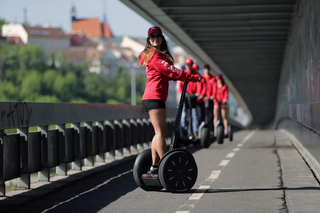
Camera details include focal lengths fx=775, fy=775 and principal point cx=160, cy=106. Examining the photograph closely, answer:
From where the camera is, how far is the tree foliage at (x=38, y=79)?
164 meters

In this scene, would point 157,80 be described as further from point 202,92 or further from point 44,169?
point 202,92

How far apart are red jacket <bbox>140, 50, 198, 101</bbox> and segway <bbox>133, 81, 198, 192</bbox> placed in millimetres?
307

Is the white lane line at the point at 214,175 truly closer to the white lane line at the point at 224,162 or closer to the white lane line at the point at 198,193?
the white lane line at the point at 198,193

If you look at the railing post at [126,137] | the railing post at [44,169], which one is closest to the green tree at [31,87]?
the railing post at [126,137]

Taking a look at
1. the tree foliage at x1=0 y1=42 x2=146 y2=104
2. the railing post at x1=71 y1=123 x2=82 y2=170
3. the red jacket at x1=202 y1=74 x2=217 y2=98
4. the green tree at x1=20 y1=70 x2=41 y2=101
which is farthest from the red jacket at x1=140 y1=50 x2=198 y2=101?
the green tree at x1=20 y1=70 x2=41 y2=101

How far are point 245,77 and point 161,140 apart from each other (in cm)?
4955

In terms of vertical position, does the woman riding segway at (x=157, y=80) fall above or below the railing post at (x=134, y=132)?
above

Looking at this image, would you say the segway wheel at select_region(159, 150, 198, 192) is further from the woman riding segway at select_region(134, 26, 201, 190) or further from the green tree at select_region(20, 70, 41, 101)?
the green tree at select_region(20, 70, 41, 101)

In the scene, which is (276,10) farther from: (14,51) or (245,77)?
(14,51)

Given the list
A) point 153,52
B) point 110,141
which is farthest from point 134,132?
point 153,52

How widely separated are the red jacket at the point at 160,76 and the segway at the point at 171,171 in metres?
0.31

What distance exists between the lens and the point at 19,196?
29.8 feet

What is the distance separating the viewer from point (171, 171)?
8.52 m

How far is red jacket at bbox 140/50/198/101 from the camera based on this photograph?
8.65m
